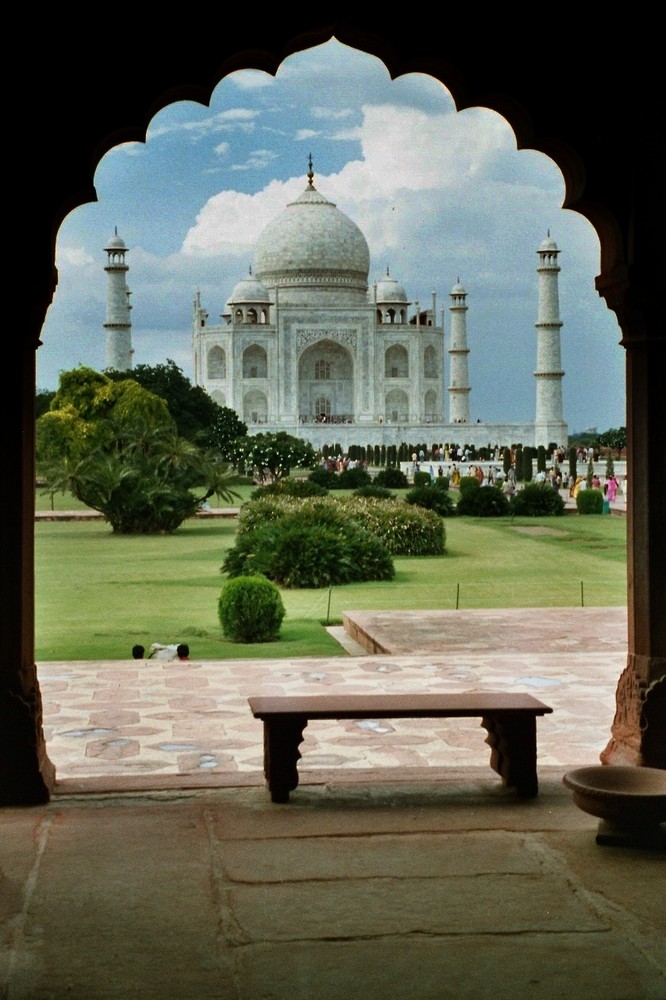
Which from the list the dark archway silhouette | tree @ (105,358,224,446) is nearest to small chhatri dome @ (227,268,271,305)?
tree @ (105,358,224,446)

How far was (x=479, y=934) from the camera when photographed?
249 centimetres

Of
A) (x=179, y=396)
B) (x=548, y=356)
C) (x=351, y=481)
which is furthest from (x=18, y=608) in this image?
(x=548, y=356)

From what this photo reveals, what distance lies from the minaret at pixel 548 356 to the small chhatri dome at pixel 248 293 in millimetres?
10190

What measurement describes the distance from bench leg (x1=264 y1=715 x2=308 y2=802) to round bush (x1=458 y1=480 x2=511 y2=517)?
52.1 feet

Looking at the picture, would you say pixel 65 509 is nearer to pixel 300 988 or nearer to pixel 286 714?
pixel 286 714

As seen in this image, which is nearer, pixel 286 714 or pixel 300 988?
pixel 300 988

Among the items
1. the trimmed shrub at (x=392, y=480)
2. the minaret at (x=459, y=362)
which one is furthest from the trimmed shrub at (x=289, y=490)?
the minaret at (x=459, y=362)

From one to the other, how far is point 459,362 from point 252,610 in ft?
125

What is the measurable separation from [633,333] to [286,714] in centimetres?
138

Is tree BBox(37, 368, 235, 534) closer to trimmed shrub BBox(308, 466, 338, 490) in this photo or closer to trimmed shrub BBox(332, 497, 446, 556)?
trimmed shrub BBox(332, 497, 446, 556)

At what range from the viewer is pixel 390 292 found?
48656 millimetres

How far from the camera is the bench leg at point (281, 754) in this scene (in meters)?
3.53

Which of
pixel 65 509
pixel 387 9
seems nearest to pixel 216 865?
pixel 387 9

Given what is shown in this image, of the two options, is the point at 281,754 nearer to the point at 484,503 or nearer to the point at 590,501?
the point at 484,503
